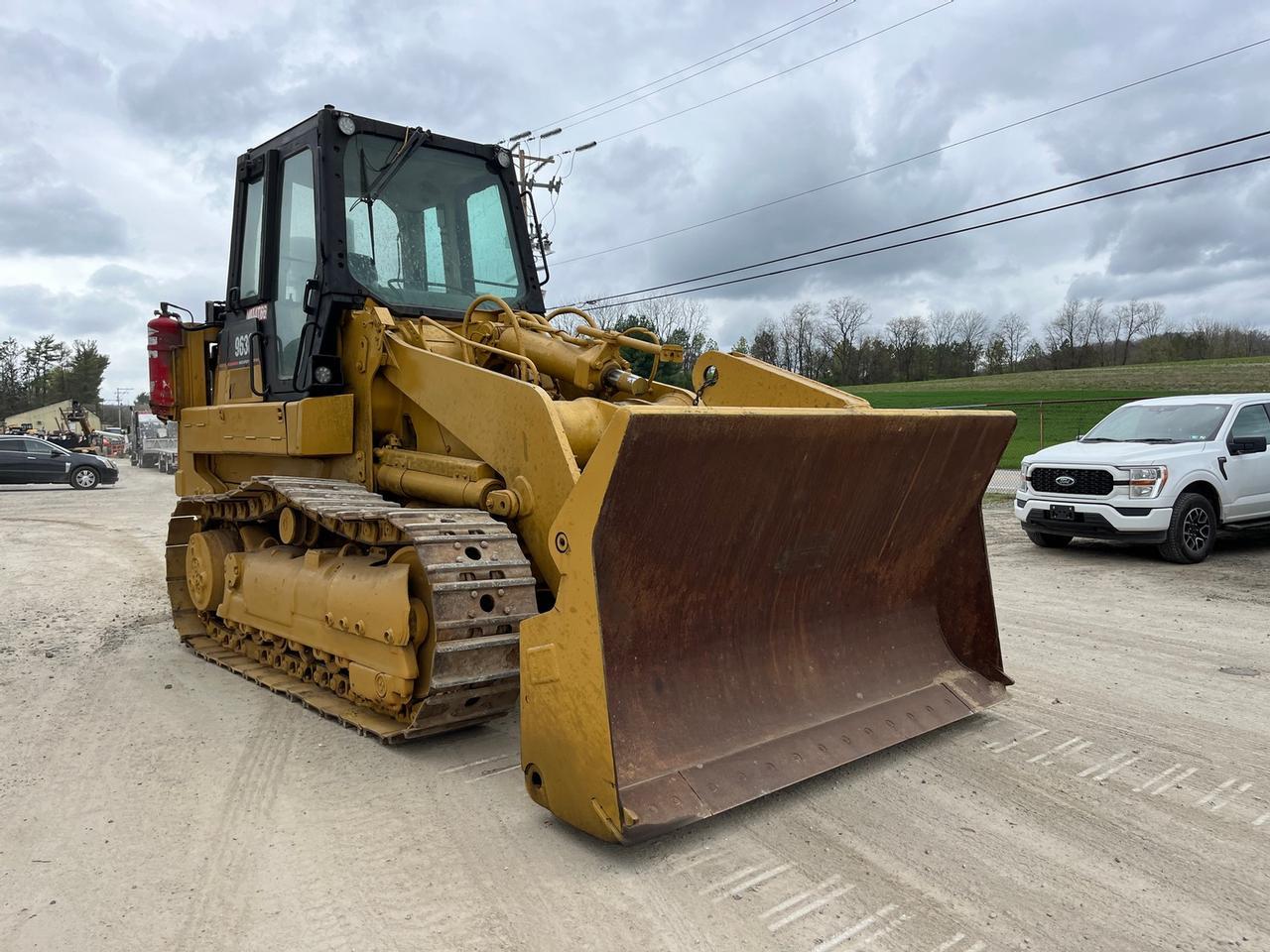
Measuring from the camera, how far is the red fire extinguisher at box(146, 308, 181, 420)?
7031 millimetres

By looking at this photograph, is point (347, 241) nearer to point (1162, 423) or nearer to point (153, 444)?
point (1162, 423)

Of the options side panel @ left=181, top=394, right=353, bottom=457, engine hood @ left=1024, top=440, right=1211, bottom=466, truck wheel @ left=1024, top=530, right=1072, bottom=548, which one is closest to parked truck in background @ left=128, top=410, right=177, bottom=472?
side panel @ left=181, top=394, right=353, bottom=457

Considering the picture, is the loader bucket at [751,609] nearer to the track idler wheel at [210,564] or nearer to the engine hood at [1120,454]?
the track idler wheel at [210,564]

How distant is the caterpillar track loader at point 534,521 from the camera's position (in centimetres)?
334

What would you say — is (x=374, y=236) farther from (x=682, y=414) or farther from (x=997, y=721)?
(x=997, y=721)

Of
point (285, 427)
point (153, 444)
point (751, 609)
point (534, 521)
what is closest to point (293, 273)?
point (285, 427)

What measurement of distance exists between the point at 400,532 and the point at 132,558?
8761mm

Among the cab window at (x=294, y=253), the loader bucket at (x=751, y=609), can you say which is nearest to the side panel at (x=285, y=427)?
the cab window at (x=294, y=253)

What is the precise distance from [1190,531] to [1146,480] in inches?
31.0

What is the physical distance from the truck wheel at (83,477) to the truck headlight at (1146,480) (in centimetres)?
2616

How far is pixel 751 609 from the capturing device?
13.0 feet

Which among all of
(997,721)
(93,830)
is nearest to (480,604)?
(93,830)

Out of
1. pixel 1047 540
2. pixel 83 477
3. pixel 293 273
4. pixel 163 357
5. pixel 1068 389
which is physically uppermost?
pixel 293 273

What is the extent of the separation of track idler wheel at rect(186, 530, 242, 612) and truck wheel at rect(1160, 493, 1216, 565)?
869 centimetres
